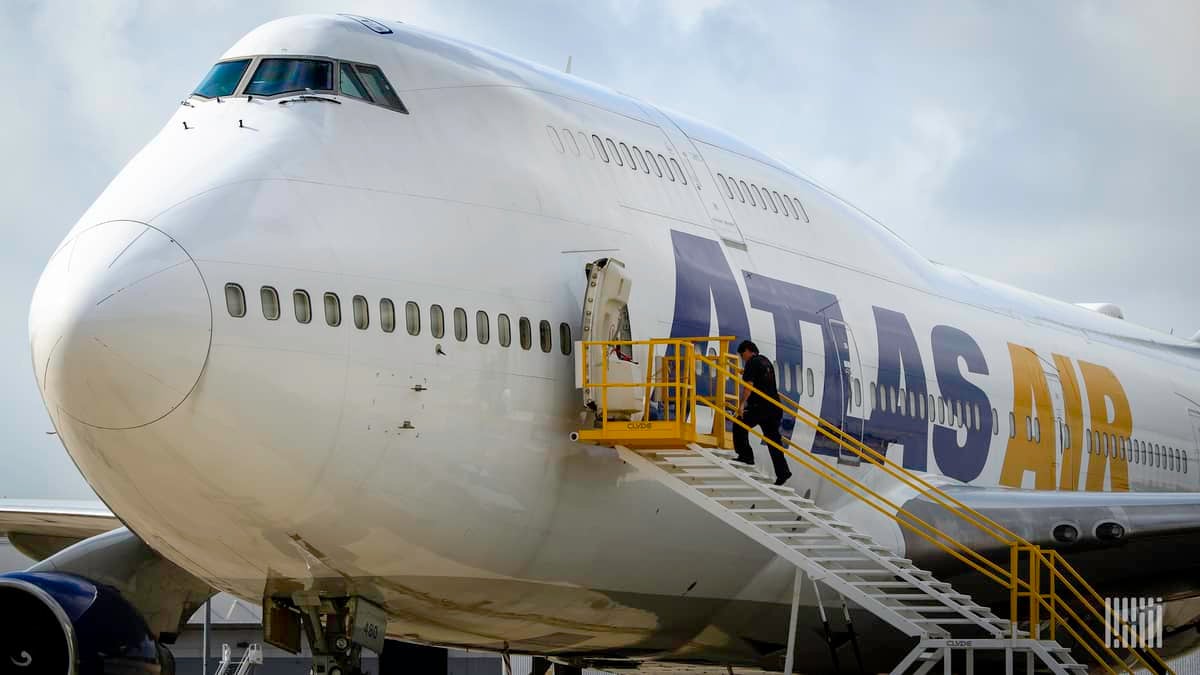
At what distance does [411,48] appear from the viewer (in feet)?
39.7

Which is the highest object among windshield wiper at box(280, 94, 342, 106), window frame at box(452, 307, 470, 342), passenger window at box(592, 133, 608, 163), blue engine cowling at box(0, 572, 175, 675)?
passenger window at box(592, 133, 608, 163)

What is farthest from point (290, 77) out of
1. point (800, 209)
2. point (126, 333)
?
point (800, 209)

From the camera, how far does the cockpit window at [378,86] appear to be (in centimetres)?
1147

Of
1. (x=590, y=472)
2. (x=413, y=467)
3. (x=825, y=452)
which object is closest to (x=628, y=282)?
(x=590, y=472)

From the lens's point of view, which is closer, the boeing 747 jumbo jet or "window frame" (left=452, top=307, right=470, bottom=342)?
the boeing 747 jumbo jet

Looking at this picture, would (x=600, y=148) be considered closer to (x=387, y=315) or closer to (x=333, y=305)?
(x=387, y=315)

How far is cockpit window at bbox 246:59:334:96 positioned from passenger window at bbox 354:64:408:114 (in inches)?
8.8

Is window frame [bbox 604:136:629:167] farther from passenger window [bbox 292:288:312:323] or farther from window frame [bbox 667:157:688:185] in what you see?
passenger window [bbox 292:288:312:323]

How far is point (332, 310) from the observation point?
9.98 metres

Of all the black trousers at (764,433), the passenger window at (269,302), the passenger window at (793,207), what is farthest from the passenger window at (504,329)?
the passenger window at (793,207)

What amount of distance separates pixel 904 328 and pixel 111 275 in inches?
352

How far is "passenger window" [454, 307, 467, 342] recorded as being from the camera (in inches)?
421

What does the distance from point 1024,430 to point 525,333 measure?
8.57 m

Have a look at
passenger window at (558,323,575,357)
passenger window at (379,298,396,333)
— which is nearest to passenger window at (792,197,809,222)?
passenger window at (558,323,575,357)
